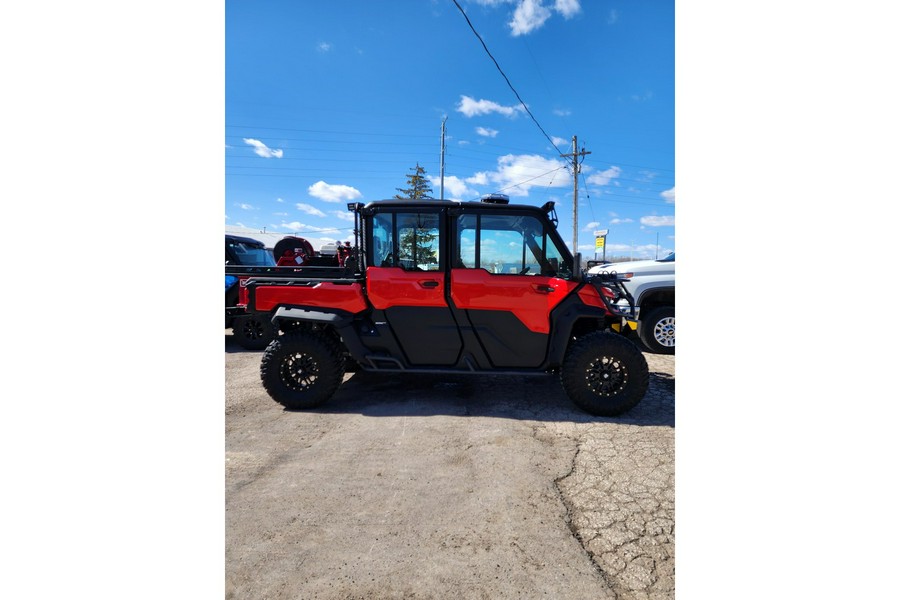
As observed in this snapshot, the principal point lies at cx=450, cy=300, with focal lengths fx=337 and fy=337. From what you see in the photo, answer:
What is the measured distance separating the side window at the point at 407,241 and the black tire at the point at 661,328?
402 centimetres

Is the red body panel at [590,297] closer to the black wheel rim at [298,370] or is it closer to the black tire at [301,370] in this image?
the black tire at [301,370]

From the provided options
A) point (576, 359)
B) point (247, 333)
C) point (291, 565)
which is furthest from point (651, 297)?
point (247, 333)

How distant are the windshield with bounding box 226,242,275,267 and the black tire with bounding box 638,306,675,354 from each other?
7.74 meters

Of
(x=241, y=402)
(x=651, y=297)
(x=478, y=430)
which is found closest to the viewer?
(x=478, y=430)

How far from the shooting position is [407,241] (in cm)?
344

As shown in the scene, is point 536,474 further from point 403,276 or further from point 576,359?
point 403,276

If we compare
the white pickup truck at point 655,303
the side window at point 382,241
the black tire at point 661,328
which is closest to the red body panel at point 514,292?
the side window at point 382,241

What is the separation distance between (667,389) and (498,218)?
2846 mm

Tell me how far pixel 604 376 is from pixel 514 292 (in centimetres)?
119

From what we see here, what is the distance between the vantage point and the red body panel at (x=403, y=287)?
3.36 m

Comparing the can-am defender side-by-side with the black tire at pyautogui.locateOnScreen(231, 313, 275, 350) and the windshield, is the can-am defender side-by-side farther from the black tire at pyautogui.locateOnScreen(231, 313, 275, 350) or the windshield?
the windshield

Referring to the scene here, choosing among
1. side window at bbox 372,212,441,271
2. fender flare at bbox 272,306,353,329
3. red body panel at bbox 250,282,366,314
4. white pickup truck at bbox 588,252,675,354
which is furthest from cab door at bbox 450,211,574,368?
white pickup truck at bbox 588,252,675,354

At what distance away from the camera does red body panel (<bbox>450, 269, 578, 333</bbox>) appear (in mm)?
3316

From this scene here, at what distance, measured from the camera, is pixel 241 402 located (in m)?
3.64
